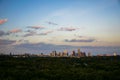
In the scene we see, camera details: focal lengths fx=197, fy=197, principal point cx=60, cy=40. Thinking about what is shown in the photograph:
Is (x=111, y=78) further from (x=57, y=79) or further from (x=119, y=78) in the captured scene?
(x=57, y=79)

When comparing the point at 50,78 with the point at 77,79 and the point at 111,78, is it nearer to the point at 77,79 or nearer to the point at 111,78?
the point at 77,79

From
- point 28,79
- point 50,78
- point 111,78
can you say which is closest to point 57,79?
point 50,78

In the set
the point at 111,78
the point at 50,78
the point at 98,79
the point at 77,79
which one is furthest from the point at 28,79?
the point at 111,78

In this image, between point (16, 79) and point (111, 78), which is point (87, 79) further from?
point (16, 79)

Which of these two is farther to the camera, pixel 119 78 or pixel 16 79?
pixel 119 78

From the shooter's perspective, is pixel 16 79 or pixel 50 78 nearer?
pixel 16 79

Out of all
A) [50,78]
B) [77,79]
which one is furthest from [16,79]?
[77,79]

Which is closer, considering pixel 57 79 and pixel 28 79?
pixel 28 79
